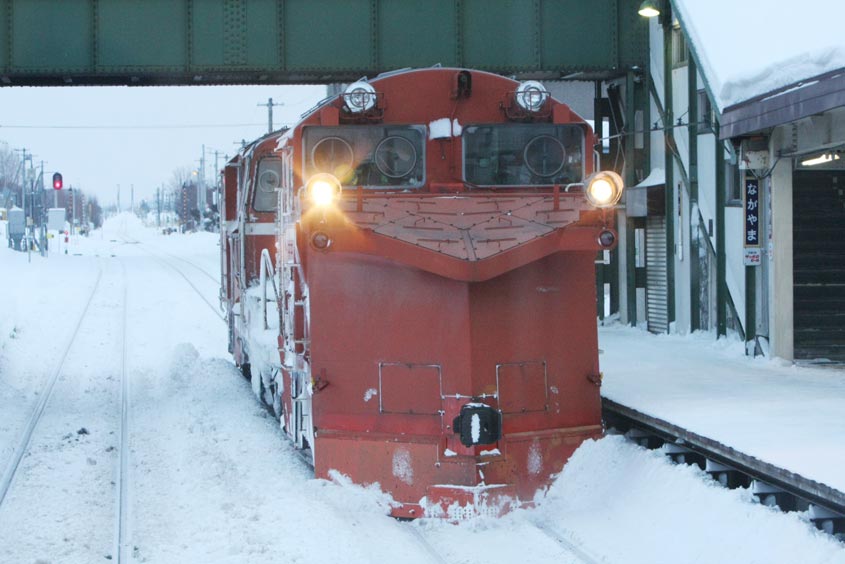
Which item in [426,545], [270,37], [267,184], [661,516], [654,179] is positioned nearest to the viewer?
[426,545]

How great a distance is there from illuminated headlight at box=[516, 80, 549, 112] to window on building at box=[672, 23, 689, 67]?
8.96 meters

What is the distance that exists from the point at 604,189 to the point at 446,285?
148 centimetres

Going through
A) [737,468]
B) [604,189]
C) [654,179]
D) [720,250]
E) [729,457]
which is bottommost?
[737,468]

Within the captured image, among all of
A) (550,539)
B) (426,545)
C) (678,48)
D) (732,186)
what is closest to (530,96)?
(550,539)

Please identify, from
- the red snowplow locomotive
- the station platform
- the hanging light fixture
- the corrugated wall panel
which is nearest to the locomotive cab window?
the red snowplow locomotive

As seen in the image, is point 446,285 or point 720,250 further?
point 720,250

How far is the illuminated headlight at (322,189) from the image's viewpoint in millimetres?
8391

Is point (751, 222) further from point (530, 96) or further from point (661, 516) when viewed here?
point (661, 516)

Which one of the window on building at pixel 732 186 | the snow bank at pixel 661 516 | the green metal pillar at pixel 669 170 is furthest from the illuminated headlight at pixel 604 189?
the green metal pillar at pixel 669 170

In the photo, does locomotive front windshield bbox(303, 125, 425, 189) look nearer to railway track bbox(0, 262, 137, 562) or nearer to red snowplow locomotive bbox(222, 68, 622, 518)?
red snowplow locomotive bbox(222, 68, 622, 518)

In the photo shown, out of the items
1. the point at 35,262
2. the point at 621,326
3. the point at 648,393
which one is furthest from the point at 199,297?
the point at 648,393

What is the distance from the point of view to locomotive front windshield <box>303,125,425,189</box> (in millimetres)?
9109

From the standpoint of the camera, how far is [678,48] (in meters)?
17.5

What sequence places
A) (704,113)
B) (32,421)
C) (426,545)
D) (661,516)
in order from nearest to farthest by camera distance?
1. (426,545)
2. (661,516)
3. (32,421)
4. (704,113)
